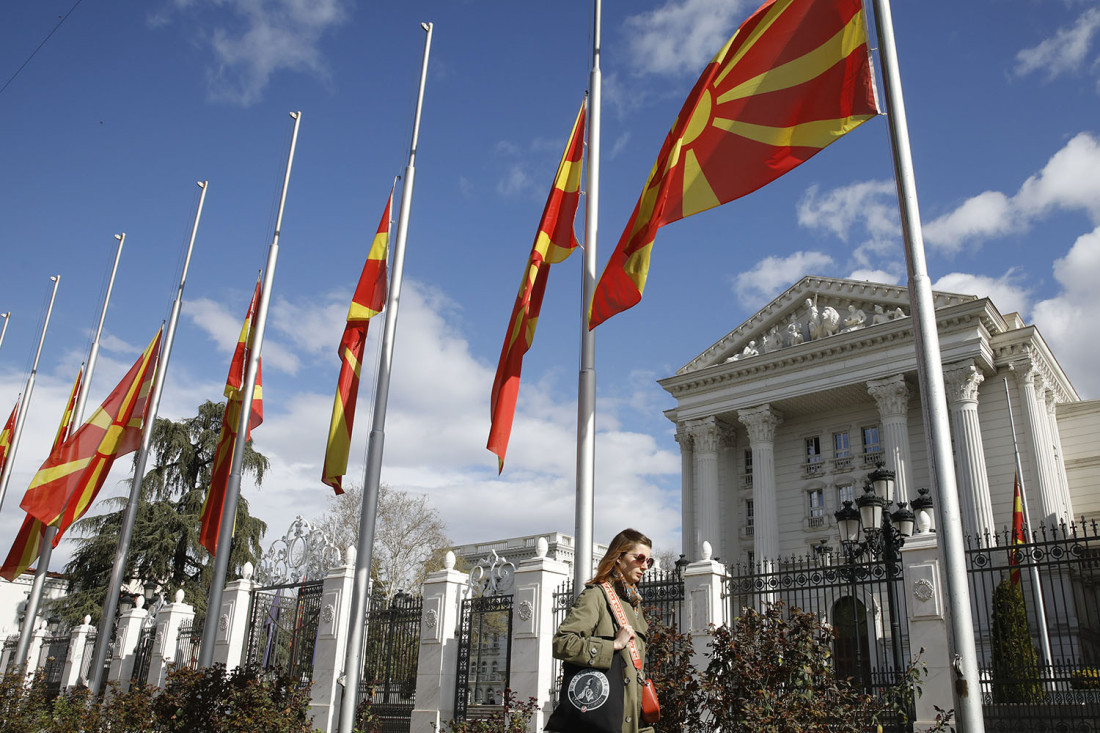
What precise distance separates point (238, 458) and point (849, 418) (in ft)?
96.5

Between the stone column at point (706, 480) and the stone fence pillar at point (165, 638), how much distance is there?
23.3m

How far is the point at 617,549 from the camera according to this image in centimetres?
457

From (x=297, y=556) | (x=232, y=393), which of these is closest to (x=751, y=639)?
(x=232, y=393)

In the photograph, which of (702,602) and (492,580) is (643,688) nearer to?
(702,602)

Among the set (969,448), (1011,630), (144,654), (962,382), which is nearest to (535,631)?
(1011,630)

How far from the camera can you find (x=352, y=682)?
374 inches

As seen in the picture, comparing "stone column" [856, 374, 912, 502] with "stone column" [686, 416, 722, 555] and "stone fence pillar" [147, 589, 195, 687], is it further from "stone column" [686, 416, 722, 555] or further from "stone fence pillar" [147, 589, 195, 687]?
"stone fence pillar" [147, 589, 195, 687]

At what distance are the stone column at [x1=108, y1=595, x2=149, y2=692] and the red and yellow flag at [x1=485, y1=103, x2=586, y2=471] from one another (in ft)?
53.3

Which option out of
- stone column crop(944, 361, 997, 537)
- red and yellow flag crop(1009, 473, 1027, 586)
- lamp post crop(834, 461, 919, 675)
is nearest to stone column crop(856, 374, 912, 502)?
stone column crop(944, 361, 997, 537)

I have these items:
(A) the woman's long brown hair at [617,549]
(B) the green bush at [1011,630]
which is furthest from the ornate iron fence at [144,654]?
(A) the woman's long brown hair at [617,549]

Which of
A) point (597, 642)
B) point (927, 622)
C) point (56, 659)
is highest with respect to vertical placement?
point (927, 622)

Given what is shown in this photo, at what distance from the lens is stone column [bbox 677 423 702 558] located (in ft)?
126

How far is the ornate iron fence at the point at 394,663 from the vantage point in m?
14.5

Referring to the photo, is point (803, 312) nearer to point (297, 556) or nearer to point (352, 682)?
point (297, 556)
